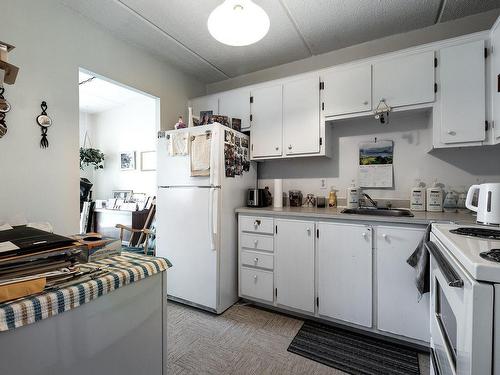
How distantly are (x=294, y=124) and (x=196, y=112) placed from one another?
1336mm

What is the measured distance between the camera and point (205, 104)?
3.00 meters

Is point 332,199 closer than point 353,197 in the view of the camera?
No

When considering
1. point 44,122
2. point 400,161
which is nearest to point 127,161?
point 44,122

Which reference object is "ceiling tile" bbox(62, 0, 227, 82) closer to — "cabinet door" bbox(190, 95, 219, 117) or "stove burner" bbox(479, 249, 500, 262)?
"cabinet door" bbox(190, 95, 219, 117)

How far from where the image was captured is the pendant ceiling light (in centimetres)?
143

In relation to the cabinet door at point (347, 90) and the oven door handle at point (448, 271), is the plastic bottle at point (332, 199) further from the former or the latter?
the oven door handle at point (448, 271)

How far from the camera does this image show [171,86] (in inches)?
115

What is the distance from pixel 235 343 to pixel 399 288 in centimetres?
127

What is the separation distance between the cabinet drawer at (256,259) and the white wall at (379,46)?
2.07m

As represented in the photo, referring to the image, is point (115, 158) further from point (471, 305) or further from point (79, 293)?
point (471, 305)

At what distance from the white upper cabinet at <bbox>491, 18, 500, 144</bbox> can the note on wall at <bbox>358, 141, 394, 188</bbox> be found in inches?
28.7

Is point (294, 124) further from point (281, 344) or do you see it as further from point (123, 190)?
point (123, 190)

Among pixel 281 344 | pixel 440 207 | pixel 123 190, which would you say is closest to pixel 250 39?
pixel 440 207

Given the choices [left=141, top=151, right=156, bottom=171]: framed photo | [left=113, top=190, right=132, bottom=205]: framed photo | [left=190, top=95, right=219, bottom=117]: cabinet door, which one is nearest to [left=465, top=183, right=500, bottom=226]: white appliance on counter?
[left=190, top=95, right=219, bottom=117]: cabinet door
